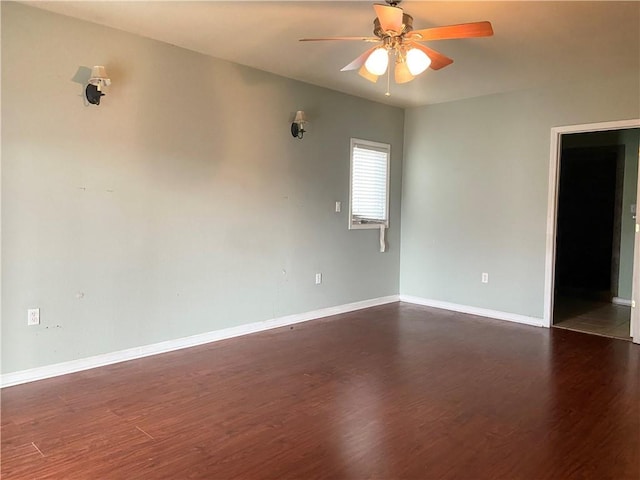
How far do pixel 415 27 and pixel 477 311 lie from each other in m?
3.42

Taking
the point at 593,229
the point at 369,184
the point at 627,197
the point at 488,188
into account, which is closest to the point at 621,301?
the point at 593,229

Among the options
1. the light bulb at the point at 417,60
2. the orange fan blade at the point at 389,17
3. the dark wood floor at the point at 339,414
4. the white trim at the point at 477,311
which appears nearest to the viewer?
the dark wood floor at the point at 339,414

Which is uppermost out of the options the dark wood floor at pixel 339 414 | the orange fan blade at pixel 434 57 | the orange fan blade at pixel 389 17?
the orange fan blade at pixel 389 17

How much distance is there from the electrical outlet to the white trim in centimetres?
424

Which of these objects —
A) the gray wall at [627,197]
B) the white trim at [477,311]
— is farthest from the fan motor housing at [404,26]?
the gray wall at [627,197]

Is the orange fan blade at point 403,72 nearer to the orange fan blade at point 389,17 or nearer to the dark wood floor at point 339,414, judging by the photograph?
the orange fan blade at point 389,17

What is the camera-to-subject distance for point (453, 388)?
3154 mm

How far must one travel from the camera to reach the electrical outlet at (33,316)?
10.3 ft

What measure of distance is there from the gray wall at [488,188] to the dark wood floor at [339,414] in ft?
3.95

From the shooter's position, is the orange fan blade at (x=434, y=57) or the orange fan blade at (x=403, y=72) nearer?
the orange fan blade at (x=434, y=57)

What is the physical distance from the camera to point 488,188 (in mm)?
5230

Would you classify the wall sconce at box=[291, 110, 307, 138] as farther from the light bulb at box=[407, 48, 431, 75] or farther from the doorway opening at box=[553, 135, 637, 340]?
the doorway opening at box=[553, 135, 637, 340]

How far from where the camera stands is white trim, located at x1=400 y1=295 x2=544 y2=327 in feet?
16.2

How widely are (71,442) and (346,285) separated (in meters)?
3.47
